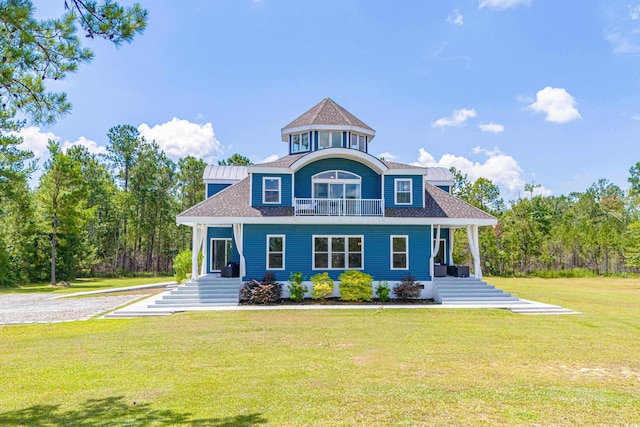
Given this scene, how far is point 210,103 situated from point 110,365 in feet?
59.1

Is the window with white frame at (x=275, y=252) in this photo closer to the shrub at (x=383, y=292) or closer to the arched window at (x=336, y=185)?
the arched window at (x=336, y=185)

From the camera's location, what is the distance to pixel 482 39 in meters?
17.4

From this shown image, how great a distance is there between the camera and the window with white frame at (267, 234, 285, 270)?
1798 cm

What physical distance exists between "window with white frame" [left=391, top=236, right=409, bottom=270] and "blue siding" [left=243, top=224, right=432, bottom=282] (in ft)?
0.51

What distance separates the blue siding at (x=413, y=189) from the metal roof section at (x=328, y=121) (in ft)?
13.3

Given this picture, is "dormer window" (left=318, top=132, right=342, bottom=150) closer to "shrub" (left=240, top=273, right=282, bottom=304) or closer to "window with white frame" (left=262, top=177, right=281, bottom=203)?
"window with white frame" (left=262, top=177, right=281, bottom=203)

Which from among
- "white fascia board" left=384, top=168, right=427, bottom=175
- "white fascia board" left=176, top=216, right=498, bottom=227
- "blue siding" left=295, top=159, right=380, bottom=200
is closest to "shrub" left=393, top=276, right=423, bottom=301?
"white fascia board" left=176, top=216, right=498, bottom=227

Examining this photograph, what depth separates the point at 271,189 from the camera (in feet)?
61.6

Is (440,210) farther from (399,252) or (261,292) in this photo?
(261,292)

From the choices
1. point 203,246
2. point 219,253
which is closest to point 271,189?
point 203,246

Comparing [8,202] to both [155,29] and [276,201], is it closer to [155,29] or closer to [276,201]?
[276,201]

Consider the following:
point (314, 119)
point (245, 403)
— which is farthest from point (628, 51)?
point (245, 403)

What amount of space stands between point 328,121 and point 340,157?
3575 mm

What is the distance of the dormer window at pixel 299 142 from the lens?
22083 mm
